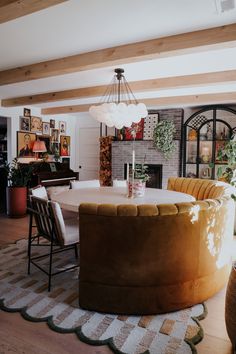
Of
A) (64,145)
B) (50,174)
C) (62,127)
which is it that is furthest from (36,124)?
(50,174)

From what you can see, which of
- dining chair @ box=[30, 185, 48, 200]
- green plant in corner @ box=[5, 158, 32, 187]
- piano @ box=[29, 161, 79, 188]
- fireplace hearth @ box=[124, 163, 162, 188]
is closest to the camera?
dining chair @ box=[30, 185, 48, 200]

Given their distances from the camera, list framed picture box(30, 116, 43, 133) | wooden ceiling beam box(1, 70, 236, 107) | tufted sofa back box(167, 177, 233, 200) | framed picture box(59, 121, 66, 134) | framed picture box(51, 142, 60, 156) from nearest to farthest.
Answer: tufted sofa back box(167, 177, 233, 200) < wooden ceiling beam box(1, 70, 236, 107) < framed picture box(30, 116, 43, 133) < framed picture box(51, 142, 60, 156) < framed picture box(59, 121, 66, 134)

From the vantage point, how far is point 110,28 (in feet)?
7.68

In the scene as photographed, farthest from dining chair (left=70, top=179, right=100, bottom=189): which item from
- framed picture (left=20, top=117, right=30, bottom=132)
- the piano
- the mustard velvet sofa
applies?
framed picture (left=20, top=117, right=30, bottom=132)

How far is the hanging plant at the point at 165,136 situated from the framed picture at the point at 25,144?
2.91m

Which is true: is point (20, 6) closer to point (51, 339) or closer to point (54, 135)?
point (51, 339)

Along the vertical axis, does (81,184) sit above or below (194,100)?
below

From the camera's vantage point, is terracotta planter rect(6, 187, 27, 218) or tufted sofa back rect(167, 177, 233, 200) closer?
tufted sofa back rect(167, 177, 233, 200)

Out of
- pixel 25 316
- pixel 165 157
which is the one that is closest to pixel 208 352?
pixel 25 316

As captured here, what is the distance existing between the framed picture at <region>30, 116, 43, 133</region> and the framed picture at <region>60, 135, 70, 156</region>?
2.76ft

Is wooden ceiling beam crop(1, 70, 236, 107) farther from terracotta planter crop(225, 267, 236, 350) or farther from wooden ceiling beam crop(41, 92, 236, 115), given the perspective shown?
terracotta planter crop(225, 267, 236, 350)

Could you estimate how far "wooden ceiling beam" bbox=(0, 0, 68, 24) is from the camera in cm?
168

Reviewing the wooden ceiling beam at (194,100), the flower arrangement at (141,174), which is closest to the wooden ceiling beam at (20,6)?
the flower arrangement at (141,174)

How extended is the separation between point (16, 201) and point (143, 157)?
313cm
